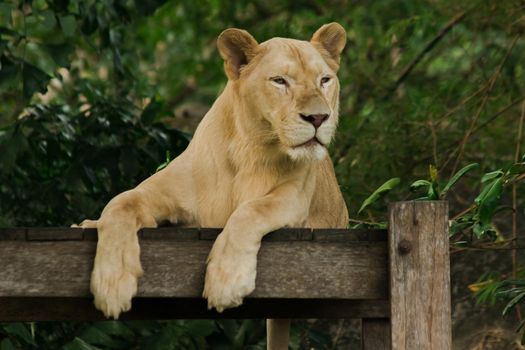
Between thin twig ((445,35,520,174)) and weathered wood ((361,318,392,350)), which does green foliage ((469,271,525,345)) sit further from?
thin twig ((445,35,520,174))

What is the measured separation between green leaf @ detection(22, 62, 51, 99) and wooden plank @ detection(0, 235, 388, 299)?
2.44 m

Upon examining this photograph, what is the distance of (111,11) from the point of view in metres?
6.35


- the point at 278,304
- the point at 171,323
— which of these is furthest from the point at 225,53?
the point at 171,323

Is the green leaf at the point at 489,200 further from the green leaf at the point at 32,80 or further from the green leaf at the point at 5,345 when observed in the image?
the green leaf at the point at 32,80

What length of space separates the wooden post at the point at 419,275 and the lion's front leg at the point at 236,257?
0.41 m

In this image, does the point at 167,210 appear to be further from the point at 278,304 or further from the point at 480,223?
the point at 480,223

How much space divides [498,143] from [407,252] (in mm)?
3658

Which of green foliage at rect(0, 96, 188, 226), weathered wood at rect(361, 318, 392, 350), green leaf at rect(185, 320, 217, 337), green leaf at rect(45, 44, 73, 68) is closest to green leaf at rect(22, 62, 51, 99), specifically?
green leaf at rect(45, 44, 73, 68)

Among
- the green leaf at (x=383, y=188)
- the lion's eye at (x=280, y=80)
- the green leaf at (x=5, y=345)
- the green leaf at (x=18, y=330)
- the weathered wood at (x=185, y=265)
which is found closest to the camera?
the weathered wood at (x=185, y=265)

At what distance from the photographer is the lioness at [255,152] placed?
3818mm

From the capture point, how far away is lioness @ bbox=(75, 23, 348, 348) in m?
3.82

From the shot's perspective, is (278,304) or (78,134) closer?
(278,304)

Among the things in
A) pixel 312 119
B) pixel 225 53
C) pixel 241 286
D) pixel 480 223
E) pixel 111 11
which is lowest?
pixel 241 286

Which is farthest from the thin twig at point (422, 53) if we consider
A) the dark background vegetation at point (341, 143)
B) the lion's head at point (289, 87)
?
the lion's head at point (289, 87)
